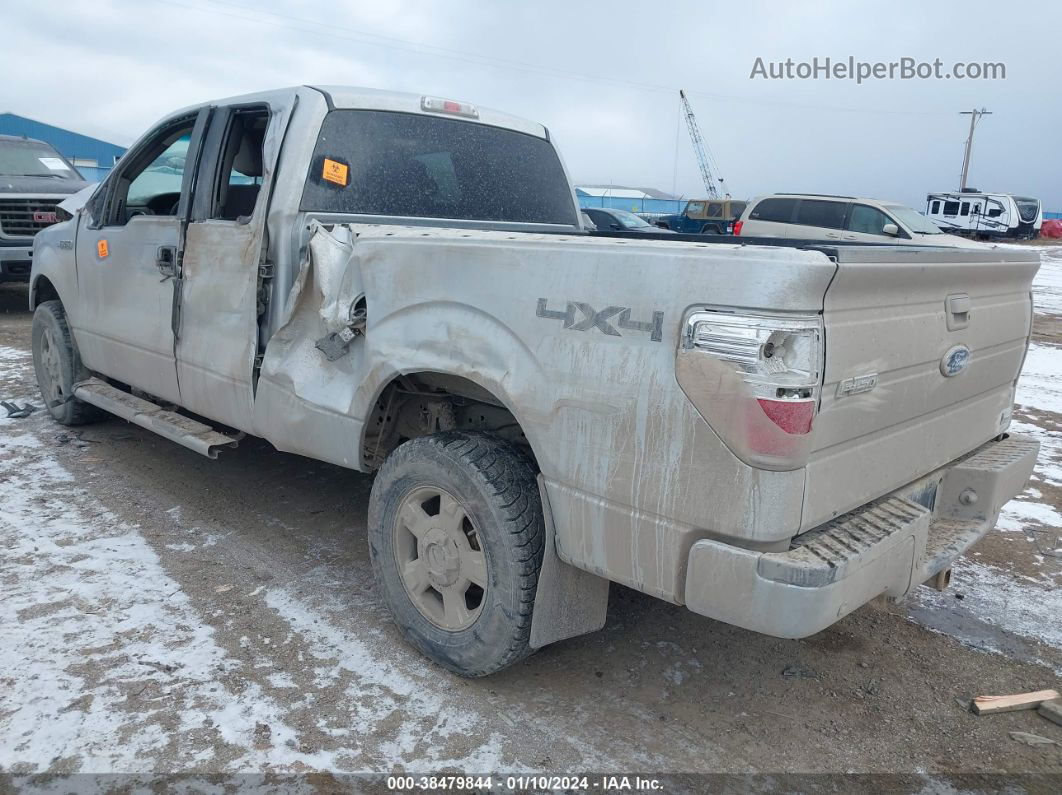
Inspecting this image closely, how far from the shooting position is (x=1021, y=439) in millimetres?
3477

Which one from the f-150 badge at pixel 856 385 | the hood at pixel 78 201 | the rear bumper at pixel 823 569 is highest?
the hood at pixel 78 201

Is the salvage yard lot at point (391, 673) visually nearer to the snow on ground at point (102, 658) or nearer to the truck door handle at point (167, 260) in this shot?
the snow on ground at point (102, 658)

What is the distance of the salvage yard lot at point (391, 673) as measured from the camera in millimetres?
2605

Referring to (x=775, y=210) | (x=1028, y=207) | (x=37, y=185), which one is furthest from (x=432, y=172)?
(x=1028, y=207)

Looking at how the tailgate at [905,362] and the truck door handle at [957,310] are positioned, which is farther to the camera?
the truck door handle at [957,310]

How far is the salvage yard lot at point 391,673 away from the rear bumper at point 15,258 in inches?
277

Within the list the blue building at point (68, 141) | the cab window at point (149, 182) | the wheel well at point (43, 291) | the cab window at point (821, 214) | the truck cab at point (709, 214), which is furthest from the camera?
the blue building at point (68, 141)

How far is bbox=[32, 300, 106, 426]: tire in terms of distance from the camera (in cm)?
548

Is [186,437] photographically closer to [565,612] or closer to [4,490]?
[4,490]

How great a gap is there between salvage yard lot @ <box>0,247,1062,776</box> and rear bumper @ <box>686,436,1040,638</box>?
0.63 m

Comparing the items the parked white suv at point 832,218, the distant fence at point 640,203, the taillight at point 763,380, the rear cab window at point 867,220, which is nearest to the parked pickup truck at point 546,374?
the taillight at point 763,380

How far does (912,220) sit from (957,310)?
1464 centimetres

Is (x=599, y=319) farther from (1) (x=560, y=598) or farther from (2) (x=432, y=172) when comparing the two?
(2) (x=432, y=172)

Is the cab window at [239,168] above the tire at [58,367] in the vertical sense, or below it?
above
